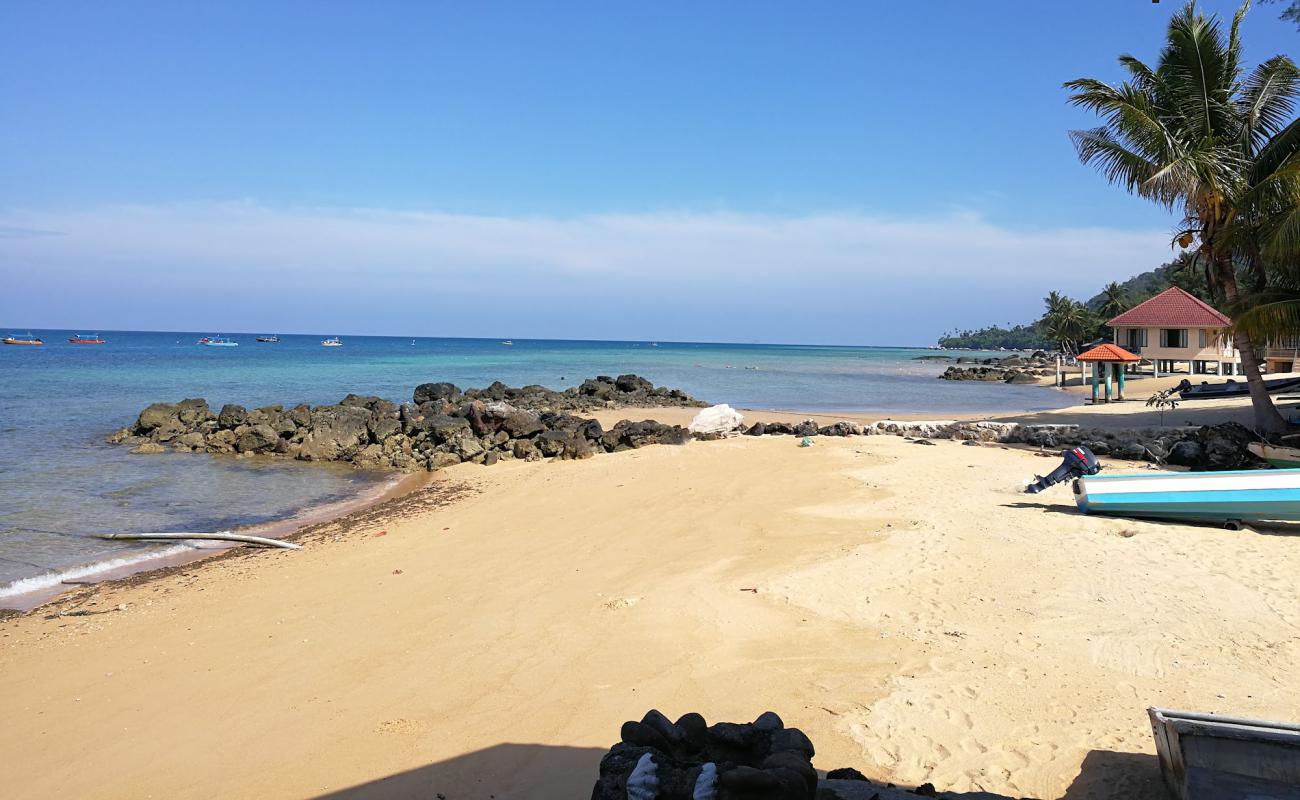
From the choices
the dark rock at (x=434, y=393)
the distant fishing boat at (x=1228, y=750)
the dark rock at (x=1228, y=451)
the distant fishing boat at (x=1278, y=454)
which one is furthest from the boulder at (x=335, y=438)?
the distant fishing boat at (x=1228, y=750)

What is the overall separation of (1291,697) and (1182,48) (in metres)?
17.0

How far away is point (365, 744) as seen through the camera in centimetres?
525

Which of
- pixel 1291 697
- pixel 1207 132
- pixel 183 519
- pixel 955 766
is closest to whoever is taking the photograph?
pixel 955 766

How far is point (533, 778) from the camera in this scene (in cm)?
470

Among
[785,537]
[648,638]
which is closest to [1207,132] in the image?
[785,537]

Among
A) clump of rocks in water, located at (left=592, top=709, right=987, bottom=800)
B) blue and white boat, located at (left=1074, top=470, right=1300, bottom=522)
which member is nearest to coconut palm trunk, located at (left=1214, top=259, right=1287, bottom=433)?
blue and white boat, located at (left=1074, top=470, right=1300, bottom=522)

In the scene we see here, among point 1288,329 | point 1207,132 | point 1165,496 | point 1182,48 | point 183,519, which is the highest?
point 1182,48

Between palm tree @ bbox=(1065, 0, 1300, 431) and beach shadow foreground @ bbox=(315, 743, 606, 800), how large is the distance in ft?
54.0

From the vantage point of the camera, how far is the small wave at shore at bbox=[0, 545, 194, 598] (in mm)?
9773

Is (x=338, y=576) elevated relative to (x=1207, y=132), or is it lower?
lower

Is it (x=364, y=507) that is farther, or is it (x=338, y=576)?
(x=364, y=507)

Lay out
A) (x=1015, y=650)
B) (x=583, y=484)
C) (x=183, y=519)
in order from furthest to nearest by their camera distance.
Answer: (x=583, y=484)
(x=183, y=519)
(x=1015, y=650)

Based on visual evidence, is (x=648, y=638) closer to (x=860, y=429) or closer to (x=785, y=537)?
(x=785, y=537)

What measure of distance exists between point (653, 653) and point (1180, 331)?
41700 mm
